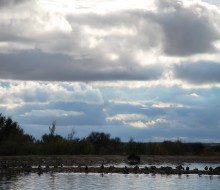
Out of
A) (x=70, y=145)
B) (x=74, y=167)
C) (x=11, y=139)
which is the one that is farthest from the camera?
(x=70, y=145)

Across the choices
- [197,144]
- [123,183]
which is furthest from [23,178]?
[197,144]

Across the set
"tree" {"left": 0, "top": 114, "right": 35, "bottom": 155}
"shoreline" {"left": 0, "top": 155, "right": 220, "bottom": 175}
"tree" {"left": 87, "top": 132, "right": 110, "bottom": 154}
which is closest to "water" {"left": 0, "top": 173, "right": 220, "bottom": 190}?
"shoreline" {"left": 0, "top": 155, "right": 220, "bottom": 175}

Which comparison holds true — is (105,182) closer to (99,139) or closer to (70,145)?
(70,145)

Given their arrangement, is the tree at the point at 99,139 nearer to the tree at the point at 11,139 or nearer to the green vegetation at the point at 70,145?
the green vegetation at the point at 70,145

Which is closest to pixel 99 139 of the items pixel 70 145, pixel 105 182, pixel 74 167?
pixel 70 145

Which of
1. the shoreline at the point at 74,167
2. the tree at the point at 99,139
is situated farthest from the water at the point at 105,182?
the tree at the point at 99,139

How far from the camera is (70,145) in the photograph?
86.8 meters

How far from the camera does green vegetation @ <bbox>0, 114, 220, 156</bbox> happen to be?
76.8 meters

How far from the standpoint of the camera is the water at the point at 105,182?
37.7m

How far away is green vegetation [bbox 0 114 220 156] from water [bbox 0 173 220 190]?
2866cm

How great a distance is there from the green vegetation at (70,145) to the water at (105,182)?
2866cm

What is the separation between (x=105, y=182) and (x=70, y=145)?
45638mm

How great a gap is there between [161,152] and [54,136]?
17956 mm

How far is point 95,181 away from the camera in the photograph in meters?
42.2
